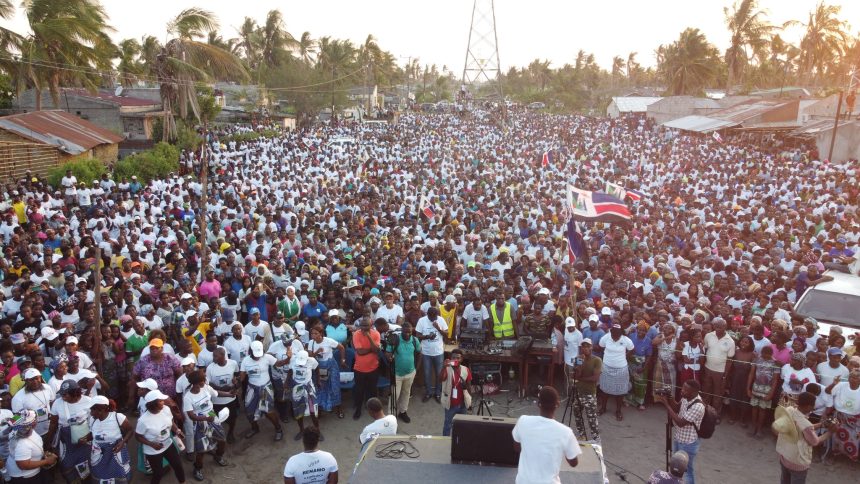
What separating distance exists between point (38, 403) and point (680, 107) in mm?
41660

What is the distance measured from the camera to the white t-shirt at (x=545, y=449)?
3715 millimetres

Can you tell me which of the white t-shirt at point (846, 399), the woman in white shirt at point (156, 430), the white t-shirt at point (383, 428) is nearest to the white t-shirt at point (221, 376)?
the woman in white shirt at point (156, 430)

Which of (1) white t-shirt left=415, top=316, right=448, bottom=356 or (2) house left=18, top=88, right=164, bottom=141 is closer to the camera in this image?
(1) white t-shirt left=415, top=316, right=448, bottom=356

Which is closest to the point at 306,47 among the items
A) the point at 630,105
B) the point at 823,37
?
the point at 630,105

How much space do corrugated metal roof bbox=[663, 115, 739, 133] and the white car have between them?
886 inches

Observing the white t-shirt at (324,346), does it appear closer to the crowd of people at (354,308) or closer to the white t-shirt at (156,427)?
the crowd of people at (354,308)

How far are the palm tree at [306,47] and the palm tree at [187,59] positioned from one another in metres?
32.6

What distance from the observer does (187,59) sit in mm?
23141

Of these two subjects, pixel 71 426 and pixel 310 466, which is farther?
pixel 71 426

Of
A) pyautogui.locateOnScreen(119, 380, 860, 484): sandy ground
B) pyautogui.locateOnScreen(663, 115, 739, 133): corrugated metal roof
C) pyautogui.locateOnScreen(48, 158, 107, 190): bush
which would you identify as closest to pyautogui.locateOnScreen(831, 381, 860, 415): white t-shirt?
pyautogui.locateOnScreen(119, 380, 860, 484): sandy ground

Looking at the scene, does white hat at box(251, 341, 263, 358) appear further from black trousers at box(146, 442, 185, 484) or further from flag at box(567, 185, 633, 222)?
flag at box(567, 185, 633, 222)

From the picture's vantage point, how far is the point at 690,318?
761cm

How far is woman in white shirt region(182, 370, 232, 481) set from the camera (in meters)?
5.83

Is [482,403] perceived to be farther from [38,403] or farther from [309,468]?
[38,403]
